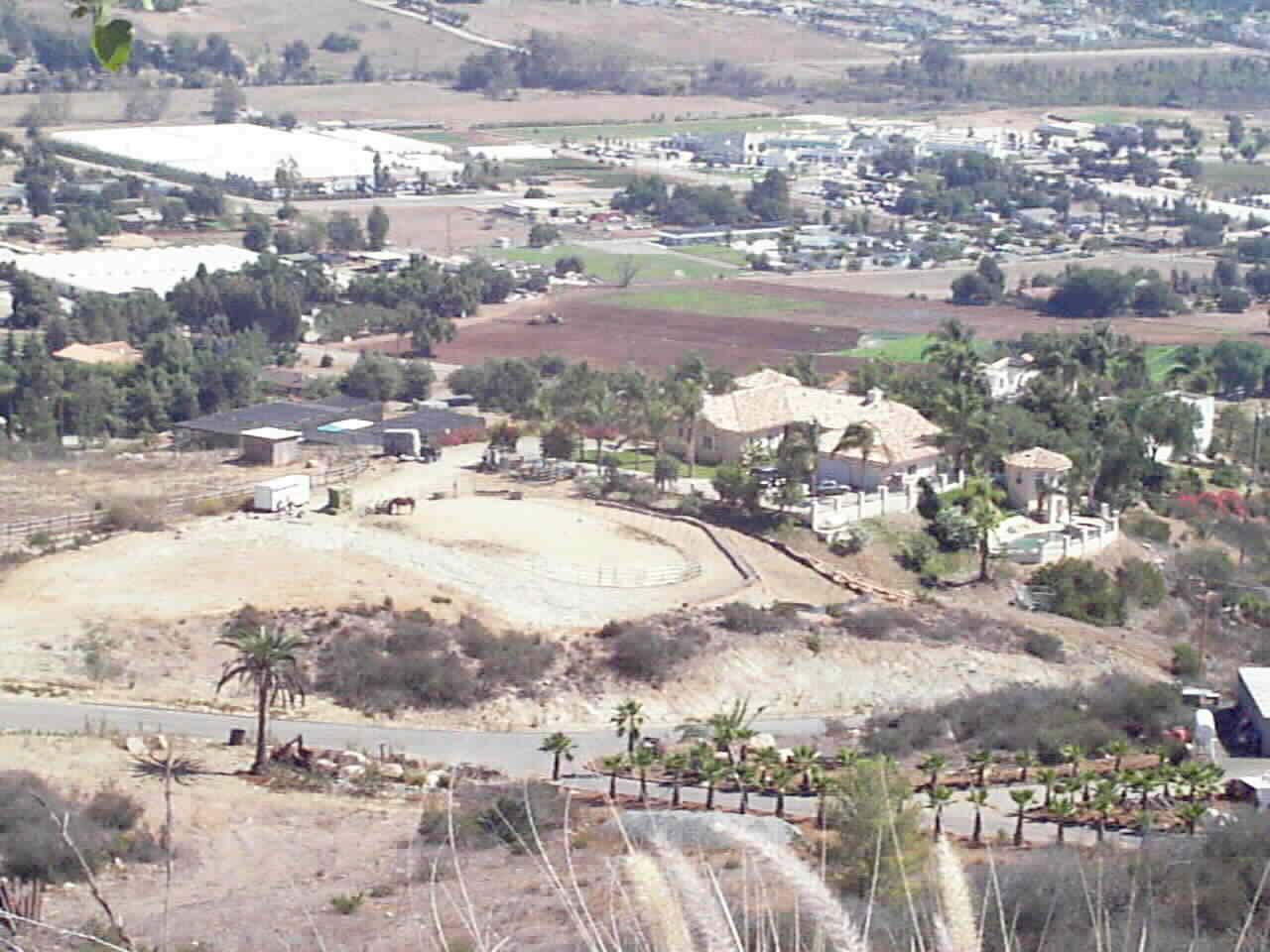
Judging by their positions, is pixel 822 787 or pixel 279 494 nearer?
pixel 822 787

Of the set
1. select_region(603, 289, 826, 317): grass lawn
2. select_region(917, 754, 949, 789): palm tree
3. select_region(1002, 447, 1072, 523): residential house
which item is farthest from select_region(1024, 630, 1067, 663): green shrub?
select_region(603, 289, 826, 317): grass lawn

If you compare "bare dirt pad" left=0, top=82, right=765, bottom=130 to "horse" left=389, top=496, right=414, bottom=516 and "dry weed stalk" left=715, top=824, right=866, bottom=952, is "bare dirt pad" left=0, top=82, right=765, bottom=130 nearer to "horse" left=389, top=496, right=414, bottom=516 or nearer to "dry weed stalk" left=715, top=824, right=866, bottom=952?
"horse" left=389, top=496, right=414, bottom=516

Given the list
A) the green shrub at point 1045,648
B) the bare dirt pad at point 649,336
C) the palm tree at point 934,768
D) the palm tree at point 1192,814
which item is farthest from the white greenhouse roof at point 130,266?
the palm tree at point 1192,814

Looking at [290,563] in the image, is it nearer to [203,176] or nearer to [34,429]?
[34,429]

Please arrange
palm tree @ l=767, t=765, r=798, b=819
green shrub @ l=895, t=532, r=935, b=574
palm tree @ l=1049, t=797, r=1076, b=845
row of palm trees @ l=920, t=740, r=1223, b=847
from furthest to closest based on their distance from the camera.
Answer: green shrub @ l=895, t=532, r=935, b=574
palm tree @ l=767, t=765, r=798, b=819
palm tree @ l=1049, t=797, r=1076, b=845
row of palm trees @ l=920, t=740, r=1223, b=847

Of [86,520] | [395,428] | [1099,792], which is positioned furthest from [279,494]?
[1099,792]

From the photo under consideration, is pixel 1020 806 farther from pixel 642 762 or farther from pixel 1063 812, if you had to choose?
pixel 642 762

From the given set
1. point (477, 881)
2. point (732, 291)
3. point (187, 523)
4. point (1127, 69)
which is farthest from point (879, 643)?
point (1127, 69)

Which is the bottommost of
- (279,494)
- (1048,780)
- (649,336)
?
(649,336)
